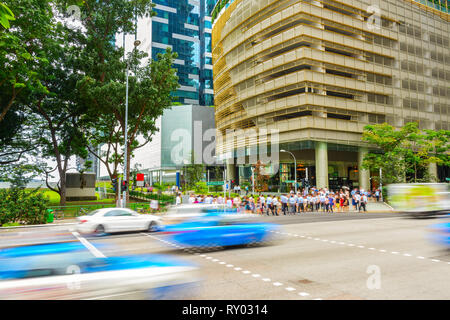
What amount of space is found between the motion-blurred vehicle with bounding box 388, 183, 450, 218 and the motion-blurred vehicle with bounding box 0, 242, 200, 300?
17249mm

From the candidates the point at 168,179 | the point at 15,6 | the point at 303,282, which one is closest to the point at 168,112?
the point at 168,179

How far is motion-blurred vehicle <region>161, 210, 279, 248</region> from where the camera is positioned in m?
9.55

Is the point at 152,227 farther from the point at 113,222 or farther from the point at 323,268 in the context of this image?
the point at 323,268

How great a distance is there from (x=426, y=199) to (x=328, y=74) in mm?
27368

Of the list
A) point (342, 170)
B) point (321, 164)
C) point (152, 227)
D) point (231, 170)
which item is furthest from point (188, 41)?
point (152, 227)

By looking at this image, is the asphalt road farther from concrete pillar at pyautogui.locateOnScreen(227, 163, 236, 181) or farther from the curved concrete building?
concrete pillar at pyautogui.locateOnScreen(227, 163, 236, 181)

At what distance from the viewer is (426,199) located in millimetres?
17688

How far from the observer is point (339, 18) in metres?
42.2

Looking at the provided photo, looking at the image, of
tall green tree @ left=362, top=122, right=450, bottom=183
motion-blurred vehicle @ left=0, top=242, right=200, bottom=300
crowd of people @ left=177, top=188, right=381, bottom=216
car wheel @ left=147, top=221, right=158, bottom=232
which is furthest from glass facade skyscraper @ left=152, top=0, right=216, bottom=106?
motion-blurred vehicle @ left=0, top=242, right=200, bottom=300

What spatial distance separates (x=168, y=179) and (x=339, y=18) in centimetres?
5201

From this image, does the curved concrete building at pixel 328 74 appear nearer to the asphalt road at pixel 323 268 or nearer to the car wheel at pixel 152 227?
the car wheel at pixel 152 227

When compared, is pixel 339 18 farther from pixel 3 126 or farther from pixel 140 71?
pixel 3 126

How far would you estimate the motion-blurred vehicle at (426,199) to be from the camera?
17.6m

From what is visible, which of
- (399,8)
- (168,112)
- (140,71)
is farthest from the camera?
(168,112)
